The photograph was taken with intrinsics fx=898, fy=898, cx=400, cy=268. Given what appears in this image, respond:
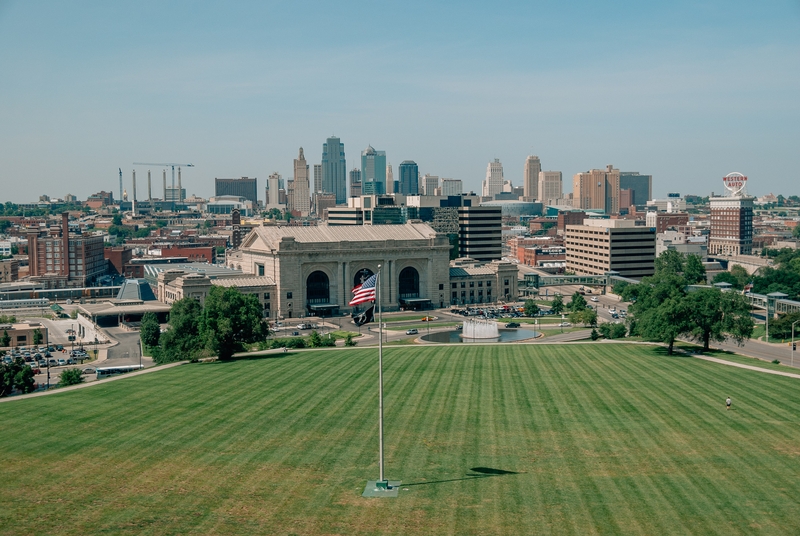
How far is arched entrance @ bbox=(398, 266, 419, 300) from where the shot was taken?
154m

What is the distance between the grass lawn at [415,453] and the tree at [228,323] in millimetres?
9657

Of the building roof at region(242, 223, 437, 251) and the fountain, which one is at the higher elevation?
the building roof at region(242, 223, 437, 251)

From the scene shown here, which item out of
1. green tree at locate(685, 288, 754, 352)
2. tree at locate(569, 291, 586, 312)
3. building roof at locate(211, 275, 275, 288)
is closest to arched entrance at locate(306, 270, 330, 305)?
building roof at locate(211, 275, 275, 288)

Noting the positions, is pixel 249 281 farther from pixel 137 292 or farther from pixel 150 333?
pixel 150 333

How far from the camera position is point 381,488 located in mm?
43844

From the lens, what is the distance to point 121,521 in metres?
39.2

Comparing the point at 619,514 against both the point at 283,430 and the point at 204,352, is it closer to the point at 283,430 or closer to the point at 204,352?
the point at 283,430

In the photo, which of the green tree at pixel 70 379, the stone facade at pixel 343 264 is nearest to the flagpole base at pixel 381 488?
the green tree at pixel 70 379

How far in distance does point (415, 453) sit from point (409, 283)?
103957 mm

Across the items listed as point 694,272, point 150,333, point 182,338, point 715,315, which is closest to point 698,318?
point 715,315

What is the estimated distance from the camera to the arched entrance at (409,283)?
154 meters

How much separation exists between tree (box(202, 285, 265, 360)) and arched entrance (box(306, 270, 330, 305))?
53.4m

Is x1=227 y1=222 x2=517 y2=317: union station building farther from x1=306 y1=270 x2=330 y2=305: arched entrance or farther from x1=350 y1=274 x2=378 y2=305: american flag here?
x1=350 y1=274 x2=378 y2=305: american flag

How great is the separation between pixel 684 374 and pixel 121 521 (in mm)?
52143
